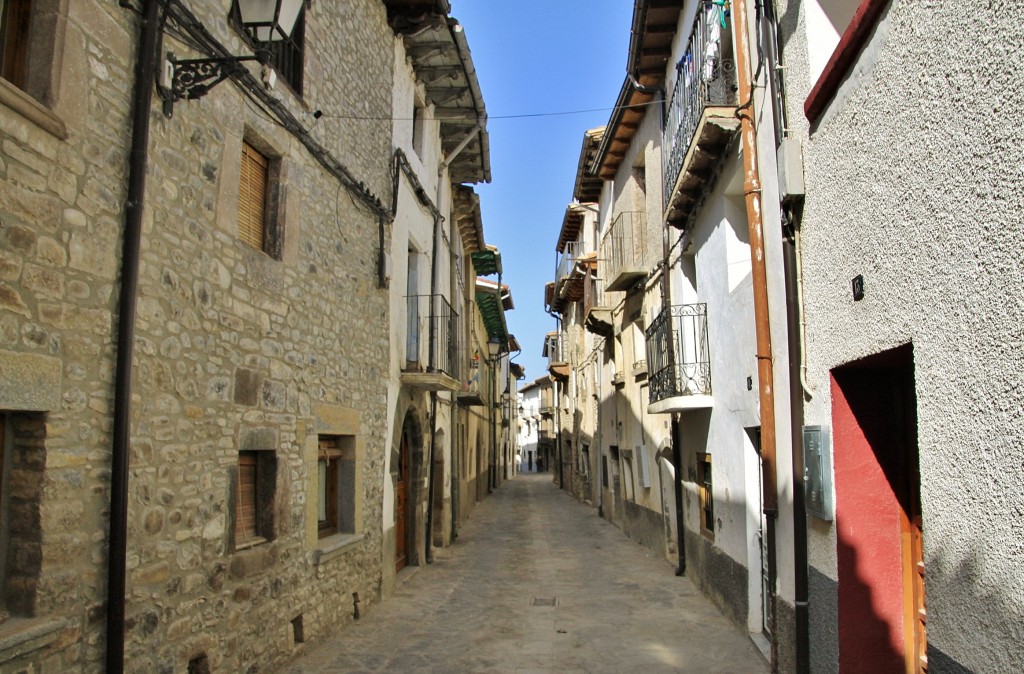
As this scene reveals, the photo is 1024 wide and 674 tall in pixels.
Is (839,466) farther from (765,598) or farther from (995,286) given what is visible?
(765,598)

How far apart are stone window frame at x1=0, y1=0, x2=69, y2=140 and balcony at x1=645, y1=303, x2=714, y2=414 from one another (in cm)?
706

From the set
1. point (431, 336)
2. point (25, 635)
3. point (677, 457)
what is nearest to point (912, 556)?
point (25, 635)

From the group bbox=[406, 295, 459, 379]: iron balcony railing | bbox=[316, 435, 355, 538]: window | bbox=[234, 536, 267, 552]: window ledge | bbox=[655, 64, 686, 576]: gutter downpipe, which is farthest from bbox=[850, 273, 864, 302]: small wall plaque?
bbox=[406, 295, 459, 379]: iron balcony railing

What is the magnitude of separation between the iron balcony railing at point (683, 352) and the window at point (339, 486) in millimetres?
4027

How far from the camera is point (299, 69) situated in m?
7.44

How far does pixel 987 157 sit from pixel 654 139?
32.5ft

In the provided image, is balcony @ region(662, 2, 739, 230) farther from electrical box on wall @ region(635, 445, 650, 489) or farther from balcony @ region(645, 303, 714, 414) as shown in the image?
electrical box on wall @ region(635, 445, 650, 489)

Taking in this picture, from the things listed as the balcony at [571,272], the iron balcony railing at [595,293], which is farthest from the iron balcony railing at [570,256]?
the iron balcony railing at [595,293]

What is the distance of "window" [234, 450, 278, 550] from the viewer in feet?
21.0

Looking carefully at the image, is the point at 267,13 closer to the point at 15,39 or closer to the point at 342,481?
the point at 15,39

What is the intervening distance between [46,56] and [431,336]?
8.22m

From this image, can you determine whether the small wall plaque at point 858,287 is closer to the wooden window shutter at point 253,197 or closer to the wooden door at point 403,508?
the wooden window shutter at point 253,197

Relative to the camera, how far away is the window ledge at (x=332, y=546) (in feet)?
24.7

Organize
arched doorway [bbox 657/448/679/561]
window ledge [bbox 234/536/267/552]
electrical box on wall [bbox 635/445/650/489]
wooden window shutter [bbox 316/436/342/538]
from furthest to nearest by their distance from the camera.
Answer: electrical box on wall [bbox 635/445/650/489] < arched doorway [bbox 657/448/679/561] < wooden window shutter [bbox 316/436/342/538] < window ledge [bbox 234/536/267/552]
